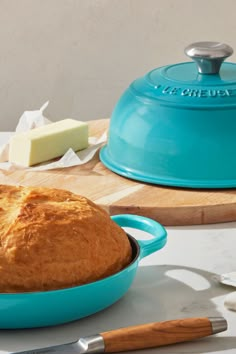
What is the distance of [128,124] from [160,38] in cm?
122

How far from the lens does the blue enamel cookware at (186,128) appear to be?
1647 mm

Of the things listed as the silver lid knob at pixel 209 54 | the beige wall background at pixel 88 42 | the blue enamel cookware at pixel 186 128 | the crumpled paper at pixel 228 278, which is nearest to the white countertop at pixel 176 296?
the crumpled paper at pixel 228 278

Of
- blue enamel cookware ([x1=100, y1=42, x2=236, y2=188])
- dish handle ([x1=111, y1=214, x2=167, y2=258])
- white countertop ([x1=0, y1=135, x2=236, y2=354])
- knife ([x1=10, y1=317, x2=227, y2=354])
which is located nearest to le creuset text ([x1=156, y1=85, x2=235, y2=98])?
blue enamel cookware ([x1=100, y1=42, x2=236, y2=188])

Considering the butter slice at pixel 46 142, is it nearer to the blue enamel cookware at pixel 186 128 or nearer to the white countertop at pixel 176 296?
the blue enamel cookware at pixel 186 128

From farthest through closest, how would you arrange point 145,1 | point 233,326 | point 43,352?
point 145,1 < point 233,326 < point 43,352

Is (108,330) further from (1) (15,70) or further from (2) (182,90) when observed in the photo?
(1) (15,70)

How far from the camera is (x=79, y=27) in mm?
2881

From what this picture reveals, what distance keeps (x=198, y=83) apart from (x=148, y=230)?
43 cm

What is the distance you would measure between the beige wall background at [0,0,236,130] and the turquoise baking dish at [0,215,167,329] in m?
1.75

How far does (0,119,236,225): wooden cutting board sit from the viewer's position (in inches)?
60.4

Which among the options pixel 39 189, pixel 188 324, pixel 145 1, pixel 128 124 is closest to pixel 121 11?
pixel 145 1

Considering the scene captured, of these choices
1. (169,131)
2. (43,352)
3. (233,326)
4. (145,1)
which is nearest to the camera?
(43,352)

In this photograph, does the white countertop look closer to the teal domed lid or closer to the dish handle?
the dish handle

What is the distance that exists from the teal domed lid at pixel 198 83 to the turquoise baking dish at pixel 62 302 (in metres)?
0.51
